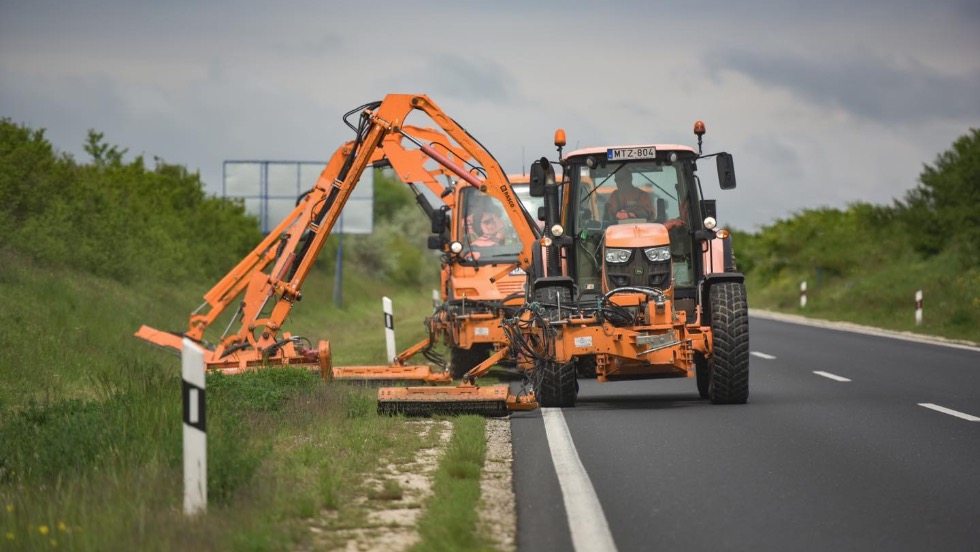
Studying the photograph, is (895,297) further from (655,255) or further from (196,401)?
(196,401)

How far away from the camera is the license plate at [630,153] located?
17.0m

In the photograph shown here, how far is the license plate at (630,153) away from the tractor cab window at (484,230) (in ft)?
21.0

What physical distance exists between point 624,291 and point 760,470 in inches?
224

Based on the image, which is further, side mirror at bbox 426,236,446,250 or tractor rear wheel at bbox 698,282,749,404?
side mirror at bbox 426,236,446,250

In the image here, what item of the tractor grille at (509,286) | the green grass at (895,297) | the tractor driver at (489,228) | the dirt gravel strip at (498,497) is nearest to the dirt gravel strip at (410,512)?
the dirt gravel strip at (498,497)

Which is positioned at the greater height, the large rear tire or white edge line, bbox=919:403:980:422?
the large rear tire

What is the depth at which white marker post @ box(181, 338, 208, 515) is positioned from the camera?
7961mm

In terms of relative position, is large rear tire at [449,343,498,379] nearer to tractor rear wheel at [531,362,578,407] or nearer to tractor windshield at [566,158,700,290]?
tractor windshield at [566,158,700,290]

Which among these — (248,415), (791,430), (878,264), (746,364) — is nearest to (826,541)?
(791,430)

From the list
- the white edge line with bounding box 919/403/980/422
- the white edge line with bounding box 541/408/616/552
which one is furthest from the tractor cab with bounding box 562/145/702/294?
the white edge line with bounding box 541/408/616/552

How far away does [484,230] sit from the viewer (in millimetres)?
23641

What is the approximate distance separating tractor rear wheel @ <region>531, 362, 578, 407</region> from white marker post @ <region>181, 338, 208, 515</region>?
767 cm

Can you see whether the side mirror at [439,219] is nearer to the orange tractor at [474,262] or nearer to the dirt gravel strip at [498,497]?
the orange tractor at [474,262]

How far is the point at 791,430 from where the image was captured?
12875mm
